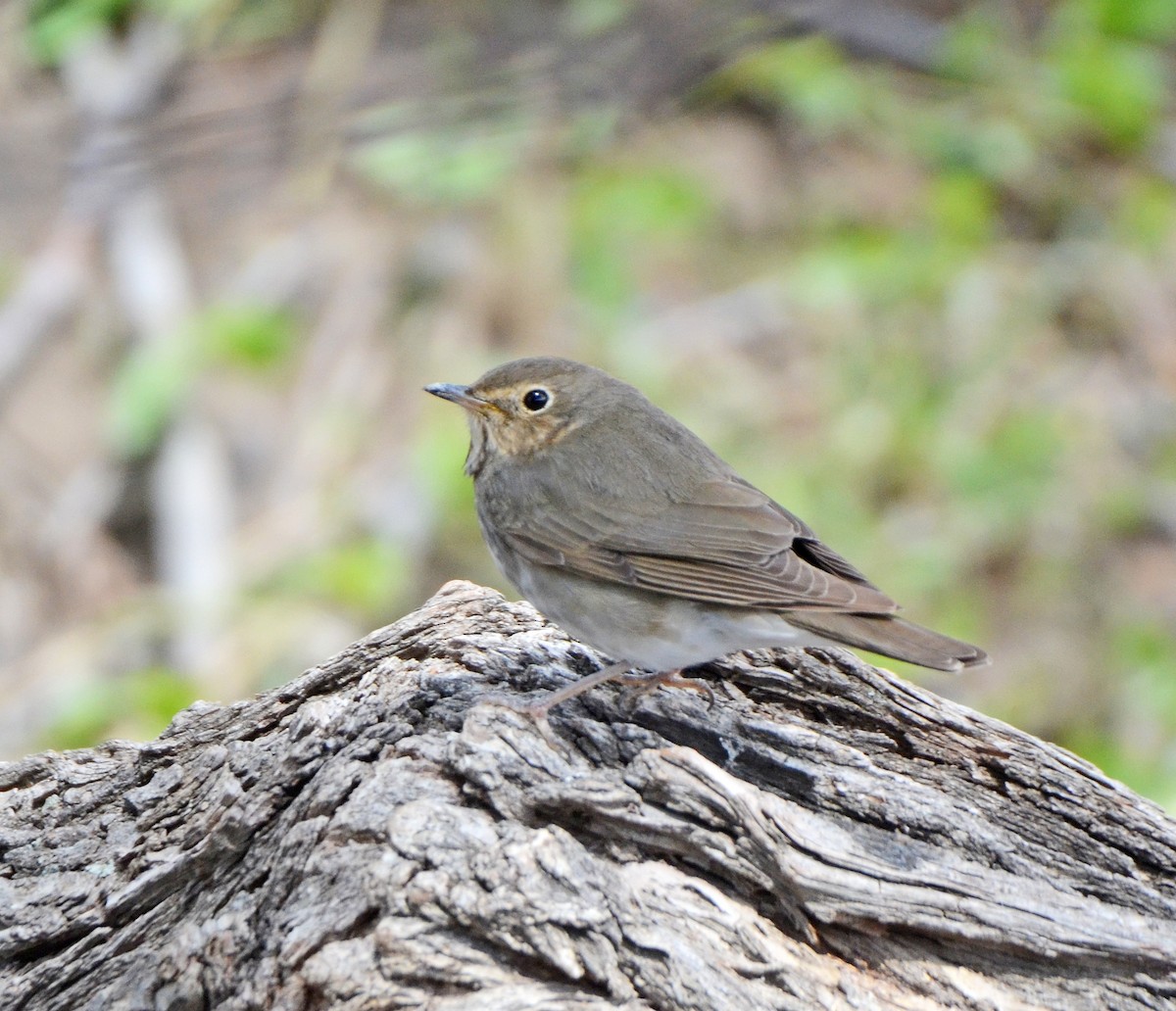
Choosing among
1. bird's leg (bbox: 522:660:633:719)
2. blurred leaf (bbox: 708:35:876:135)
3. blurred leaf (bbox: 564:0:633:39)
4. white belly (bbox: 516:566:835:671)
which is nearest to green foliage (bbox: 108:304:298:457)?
blurred leaf (bbox: 564:0:633:39)

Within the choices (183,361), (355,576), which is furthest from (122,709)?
(183,361)

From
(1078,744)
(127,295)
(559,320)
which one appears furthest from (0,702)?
(1078,744)

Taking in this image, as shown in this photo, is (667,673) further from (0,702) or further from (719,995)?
(0,702)

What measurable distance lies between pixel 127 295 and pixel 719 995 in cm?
600

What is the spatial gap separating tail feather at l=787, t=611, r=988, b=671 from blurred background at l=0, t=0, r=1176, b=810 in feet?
7.88

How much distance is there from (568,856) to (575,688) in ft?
1.80

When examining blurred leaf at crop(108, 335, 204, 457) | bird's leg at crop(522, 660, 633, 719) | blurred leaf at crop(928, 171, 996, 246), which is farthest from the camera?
blurred leaf at crop(928, 171, 996, 246)

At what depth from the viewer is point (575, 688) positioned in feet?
10.2

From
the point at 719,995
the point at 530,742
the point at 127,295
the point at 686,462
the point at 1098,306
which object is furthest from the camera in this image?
the point at 1098,306

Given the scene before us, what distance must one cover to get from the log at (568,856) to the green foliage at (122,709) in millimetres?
2270

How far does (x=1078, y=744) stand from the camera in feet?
19.4

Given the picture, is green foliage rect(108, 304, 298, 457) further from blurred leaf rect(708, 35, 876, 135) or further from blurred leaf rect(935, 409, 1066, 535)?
blurred leaf rect(935, 409, 1066, 535)

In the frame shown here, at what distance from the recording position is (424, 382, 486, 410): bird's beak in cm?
383

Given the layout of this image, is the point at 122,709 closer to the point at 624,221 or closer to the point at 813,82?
the point at 624,221
